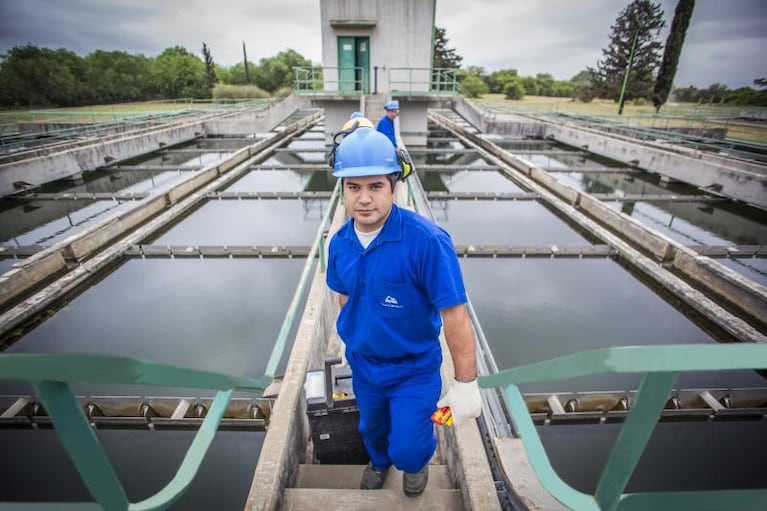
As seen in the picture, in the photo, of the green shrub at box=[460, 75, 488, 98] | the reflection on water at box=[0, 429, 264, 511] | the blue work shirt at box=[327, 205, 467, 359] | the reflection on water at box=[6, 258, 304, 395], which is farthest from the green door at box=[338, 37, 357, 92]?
the green shrub at box=[460, 75, 488, 98]

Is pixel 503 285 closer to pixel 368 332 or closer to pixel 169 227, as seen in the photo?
pixel 368 332

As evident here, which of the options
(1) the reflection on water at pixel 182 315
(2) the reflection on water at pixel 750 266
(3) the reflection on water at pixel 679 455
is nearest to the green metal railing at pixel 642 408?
(3) the reflection on water at pixel 679 455

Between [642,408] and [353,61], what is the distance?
18.4 metres

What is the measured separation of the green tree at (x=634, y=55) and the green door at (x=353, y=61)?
134 ft

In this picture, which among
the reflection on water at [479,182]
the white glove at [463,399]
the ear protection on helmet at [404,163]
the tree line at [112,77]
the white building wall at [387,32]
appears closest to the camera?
the white glove at [463,399]

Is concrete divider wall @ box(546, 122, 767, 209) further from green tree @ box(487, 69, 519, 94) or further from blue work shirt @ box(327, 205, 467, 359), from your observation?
green tree @ box(487, 69, 519, 94)

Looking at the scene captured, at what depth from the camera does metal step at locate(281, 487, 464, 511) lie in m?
1.99

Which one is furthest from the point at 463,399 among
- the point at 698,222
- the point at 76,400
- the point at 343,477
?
the point at 698,222

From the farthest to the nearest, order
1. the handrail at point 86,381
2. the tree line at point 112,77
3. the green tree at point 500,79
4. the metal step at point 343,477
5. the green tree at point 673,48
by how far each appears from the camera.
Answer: the green tree at point 500,79, the tree line at point 112,77, the green tree at point 673,48, the metal step at point 343,477, the handrail at point 86,381

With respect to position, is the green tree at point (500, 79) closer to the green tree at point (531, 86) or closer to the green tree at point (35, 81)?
the green tree at point (531, 86)

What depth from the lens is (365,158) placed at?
1.64 m

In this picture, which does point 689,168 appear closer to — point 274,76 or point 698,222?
point 698,222

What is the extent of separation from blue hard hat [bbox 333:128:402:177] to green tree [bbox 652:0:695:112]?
42.4 metres

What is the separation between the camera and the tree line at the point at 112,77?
37625mm
